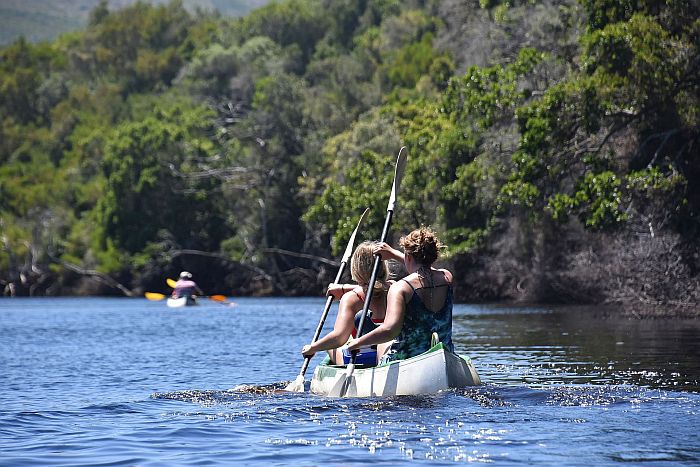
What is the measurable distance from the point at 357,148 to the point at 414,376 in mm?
42277

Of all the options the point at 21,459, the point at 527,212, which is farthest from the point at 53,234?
the point at 21,459

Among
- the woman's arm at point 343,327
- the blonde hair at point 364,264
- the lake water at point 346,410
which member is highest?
the blonde hair at point 364,264

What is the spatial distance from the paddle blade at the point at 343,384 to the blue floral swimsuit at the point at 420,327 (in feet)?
1.87

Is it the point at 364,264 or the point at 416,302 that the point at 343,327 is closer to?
the point at 364,264

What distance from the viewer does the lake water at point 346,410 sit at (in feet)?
32.6

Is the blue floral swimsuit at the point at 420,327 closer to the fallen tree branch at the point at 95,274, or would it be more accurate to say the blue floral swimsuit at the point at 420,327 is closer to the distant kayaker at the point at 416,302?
the distant kayaker at the point at 416,302

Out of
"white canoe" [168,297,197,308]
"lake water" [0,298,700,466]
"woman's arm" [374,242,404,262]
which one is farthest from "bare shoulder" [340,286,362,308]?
"white canoe" [168,297,197,308]

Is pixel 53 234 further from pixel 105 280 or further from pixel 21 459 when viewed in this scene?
pixel 21 459

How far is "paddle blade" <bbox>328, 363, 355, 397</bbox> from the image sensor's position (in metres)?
13.3

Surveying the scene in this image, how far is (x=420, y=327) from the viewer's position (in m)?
12.9

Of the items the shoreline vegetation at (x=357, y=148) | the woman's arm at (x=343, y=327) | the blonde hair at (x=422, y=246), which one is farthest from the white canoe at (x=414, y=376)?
the shoreline vegetation at (x=357, y=148)

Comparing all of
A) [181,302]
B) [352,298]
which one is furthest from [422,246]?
[181,302]

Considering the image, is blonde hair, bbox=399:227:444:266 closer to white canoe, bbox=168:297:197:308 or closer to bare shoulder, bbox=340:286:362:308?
bare shoulder, bbox=340:286:362:308

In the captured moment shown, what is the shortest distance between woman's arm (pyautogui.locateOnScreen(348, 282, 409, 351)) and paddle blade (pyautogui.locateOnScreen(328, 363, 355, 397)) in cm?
71
